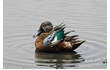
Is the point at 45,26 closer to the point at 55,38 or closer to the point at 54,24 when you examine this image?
the point at 55,38

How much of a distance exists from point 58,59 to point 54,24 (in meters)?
2.96

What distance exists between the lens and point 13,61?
10070 millimetres

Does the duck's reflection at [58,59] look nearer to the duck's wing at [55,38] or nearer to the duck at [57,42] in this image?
the duck at [57,42]

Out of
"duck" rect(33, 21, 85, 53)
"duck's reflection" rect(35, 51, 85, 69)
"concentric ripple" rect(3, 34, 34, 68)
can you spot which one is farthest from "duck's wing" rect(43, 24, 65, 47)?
"concentric ripple" rect(3, 34, 34, 68)

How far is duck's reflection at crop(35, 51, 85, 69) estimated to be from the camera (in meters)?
9.97

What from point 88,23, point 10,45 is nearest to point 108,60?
point 10,45

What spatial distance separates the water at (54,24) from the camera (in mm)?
10125

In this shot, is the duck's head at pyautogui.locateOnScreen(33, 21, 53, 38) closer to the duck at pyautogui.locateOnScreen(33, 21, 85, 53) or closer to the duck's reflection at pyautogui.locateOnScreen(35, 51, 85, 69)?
the duck at pyautogui.locateOnScreen(33, 21, 85, 53)

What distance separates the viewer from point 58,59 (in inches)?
415

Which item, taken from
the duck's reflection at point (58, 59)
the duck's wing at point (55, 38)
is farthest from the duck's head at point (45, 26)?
the duck's reflection at point (58, 59)

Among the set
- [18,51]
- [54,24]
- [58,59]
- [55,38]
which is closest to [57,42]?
[55,38]

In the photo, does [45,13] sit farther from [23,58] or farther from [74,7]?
[23,58]

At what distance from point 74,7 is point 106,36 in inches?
139

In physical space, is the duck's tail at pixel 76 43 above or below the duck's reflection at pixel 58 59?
above
